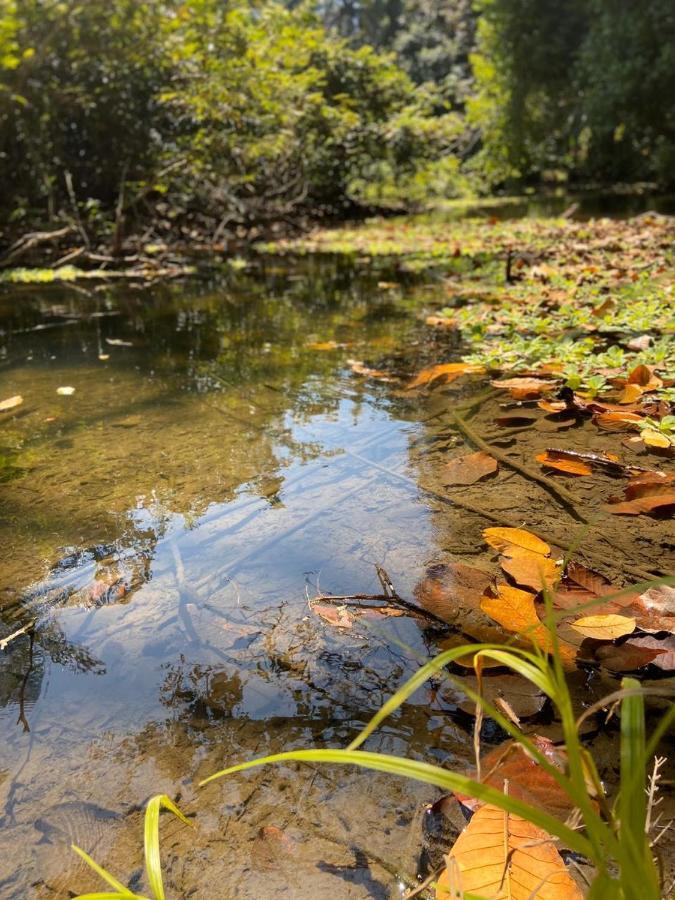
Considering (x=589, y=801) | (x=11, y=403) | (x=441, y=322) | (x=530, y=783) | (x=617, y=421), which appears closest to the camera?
(x=589, y=801)

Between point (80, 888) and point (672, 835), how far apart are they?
2.28ft

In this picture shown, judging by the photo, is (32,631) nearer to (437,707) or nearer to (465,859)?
(437,707)

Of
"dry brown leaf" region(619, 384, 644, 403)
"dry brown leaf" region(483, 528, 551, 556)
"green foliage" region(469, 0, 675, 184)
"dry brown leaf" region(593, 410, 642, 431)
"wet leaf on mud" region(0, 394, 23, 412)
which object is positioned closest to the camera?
"dry brown leaf" region(483, 528, 551, 556)

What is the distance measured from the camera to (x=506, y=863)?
0.67 metres

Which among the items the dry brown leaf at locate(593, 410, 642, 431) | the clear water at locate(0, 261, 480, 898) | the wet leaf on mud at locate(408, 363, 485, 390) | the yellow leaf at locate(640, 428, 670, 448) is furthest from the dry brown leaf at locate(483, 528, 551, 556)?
the wet leaf on mud at locate(408, 363, 485, 390)

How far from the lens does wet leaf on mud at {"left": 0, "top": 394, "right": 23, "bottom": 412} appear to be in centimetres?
253

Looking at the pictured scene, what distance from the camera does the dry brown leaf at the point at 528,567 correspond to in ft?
3.80

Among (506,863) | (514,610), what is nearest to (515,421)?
(514,610)

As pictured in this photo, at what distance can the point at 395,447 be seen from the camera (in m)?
1.91

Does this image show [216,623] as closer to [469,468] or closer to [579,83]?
[469,468]

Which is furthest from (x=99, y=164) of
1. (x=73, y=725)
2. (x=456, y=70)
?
(x=456, y=70)

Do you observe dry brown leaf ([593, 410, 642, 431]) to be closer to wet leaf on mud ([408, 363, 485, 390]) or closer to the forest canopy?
wet leaf on mud ([408, 363, 485, 390])

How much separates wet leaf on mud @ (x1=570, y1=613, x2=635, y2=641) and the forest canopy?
7.41m

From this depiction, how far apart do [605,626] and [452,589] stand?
285mm
